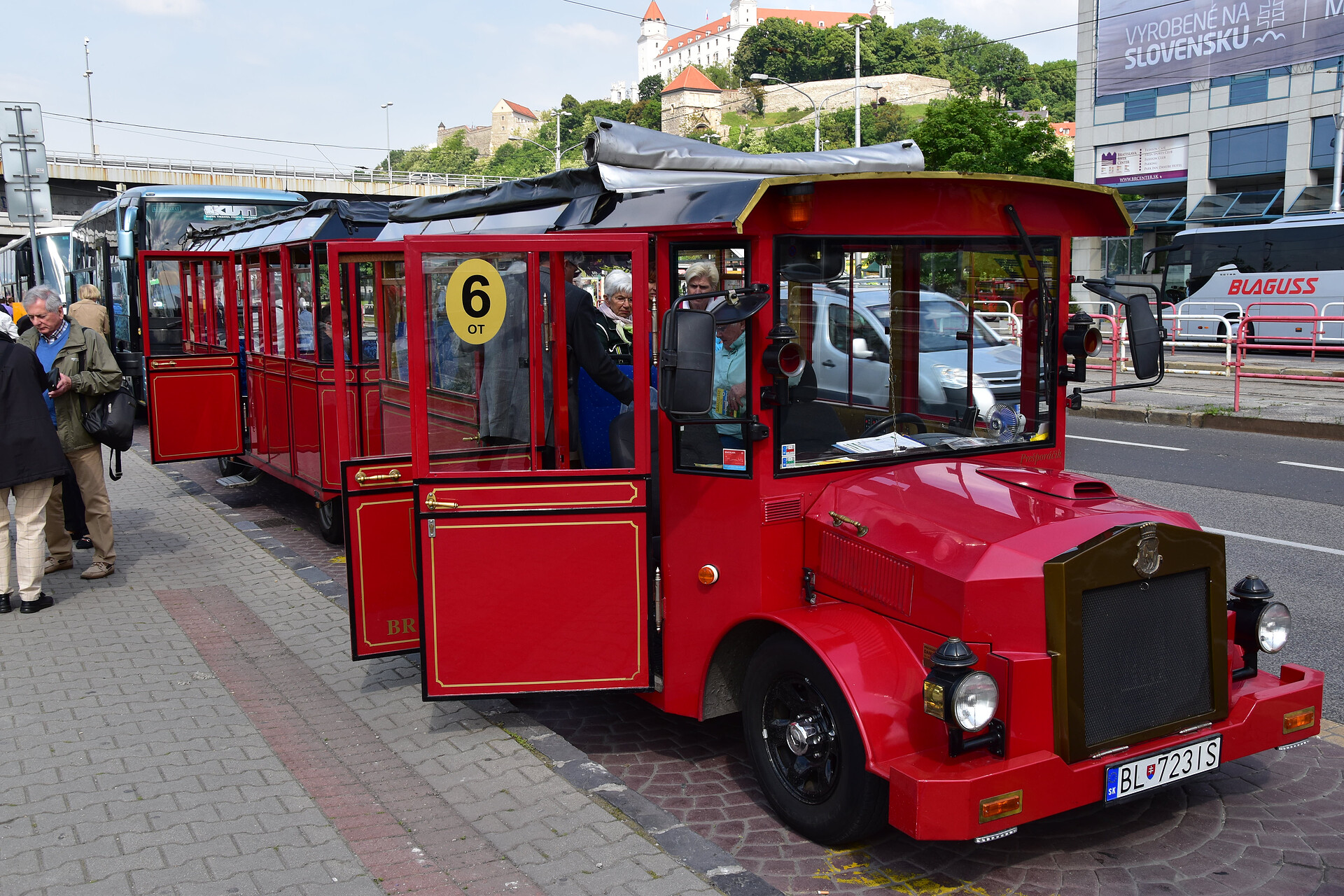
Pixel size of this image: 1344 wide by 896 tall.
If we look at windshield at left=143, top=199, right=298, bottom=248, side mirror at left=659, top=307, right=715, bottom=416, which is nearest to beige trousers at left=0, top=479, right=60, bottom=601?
side mirror at left=659, top=307, right=715, bottom=416

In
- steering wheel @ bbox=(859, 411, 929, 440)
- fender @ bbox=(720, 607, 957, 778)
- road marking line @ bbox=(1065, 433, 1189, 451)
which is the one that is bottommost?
road marking line @ bbox=(1065, 433, 1189, 451)

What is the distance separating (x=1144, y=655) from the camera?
354 centimetres

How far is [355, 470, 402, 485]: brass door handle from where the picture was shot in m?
5.30

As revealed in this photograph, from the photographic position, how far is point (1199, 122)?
3834cm

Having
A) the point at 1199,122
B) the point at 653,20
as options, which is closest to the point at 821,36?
the point at 653,20

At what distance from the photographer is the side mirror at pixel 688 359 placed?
147 inches

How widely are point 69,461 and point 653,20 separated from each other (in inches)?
6787

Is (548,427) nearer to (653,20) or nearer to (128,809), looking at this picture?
(128,809)

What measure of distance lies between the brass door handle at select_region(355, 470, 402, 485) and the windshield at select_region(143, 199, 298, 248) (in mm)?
12484

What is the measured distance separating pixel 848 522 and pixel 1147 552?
3.27 feet

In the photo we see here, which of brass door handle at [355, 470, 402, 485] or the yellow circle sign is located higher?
the yellow circle sign

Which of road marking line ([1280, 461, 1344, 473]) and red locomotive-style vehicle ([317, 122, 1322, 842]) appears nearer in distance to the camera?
red locomotive-style vehicle ([317, 122, 1322, 842])

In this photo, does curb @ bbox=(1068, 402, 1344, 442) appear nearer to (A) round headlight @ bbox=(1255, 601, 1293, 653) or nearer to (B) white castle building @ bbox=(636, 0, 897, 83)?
(A) round headlight @ bbox=(1255, 601, 1293, 653)

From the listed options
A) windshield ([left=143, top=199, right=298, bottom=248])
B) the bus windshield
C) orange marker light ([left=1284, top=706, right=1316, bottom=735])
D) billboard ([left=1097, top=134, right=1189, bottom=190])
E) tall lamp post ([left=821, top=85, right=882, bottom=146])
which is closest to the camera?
orange marker light ([left=1284, top=706, right=1316, bottom=735])
